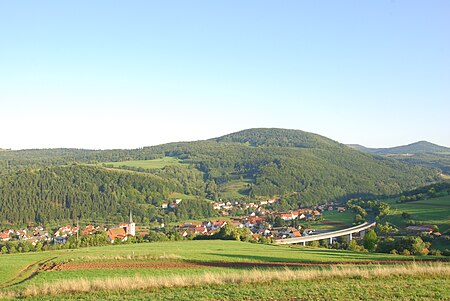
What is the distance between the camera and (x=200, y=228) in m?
99.4

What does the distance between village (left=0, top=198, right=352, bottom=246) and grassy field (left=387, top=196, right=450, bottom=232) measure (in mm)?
20339

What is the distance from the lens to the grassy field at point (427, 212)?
274ft

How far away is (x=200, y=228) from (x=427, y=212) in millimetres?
55819

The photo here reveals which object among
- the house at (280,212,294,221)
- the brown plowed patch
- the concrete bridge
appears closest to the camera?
the brown plowed patch

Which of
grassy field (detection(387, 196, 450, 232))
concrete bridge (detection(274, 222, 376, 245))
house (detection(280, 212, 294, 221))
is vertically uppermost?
grassy field (detection(387, 196, 450, 232))

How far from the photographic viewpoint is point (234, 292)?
1568 cm

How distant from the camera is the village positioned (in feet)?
298

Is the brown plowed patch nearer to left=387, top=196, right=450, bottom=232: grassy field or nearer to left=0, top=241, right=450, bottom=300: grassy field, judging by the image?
left=0, top=241, right=450, bottom=300: grassy field

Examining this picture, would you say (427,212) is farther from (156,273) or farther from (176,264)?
(156,273)

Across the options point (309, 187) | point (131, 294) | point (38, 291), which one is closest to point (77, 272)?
point (38, 291)

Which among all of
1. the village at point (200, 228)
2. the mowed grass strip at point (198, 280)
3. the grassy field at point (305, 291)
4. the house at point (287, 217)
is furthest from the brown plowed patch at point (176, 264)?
the house at point (287, 217)

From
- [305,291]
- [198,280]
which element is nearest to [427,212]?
[305,291]

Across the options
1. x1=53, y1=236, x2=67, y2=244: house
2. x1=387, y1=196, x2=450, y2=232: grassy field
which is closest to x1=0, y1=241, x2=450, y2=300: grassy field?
x1=53, y1=236, x2=67, y2=244: house

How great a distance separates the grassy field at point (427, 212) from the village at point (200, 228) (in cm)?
Result: 2034
